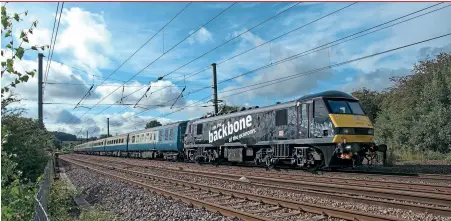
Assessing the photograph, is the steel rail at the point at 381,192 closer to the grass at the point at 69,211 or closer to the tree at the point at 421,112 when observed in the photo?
the grass at the point at 69,211

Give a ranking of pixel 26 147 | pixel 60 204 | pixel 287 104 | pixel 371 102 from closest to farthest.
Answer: pixel 60 204
pixel 26 147
pixel 287 104
pixel 371 102

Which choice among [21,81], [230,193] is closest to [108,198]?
[230,193]

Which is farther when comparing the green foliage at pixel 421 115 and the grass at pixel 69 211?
the green foliage at pixel 421 115

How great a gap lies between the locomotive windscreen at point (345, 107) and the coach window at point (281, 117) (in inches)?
98.8

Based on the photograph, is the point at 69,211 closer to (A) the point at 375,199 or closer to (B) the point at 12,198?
(B) the point at 12,198

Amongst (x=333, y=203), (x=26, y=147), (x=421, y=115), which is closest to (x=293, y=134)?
(x=333, y=203)

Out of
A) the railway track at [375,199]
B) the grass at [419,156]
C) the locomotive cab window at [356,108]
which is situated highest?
the locomotive cab window at [356,108]

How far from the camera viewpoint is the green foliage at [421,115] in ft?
81.3

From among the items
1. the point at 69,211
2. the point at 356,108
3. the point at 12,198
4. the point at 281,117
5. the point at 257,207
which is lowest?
the point at 69,211

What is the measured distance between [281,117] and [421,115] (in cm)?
1495

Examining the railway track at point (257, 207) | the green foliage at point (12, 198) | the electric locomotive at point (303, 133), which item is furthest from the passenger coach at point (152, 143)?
the green foliage at point (12, 198)

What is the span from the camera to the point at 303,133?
15594 mm

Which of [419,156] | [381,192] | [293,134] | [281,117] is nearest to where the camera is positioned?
[381,192]

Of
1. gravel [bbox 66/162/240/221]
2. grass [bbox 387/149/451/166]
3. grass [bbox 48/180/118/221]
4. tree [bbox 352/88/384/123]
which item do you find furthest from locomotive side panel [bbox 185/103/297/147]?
tree [bbox 352/88/384/123]
